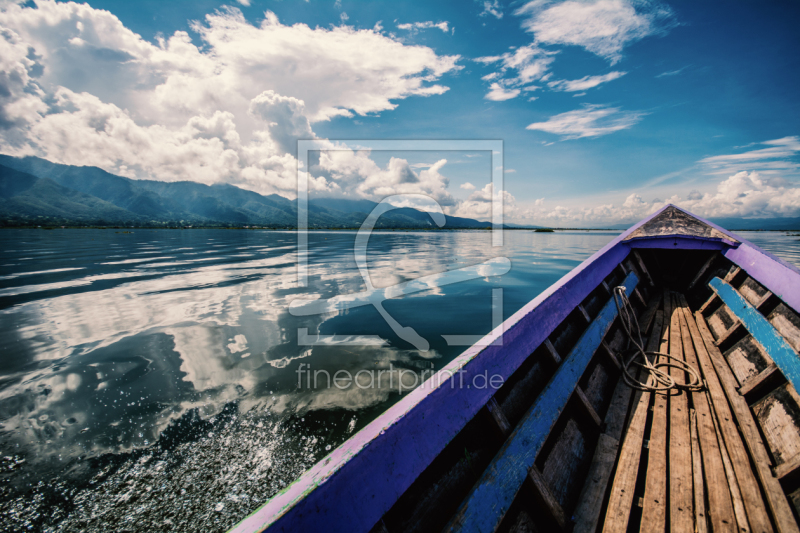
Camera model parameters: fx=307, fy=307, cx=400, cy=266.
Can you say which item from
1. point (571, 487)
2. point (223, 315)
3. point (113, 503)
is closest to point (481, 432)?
point (571, 487)

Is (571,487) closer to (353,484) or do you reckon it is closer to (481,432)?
(481,432)

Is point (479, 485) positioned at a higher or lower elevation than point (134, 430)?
higher

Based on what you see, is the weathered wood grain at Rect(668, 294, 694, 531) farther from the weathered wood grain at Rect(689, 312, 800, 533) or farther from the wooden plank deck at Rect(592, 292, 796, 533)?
the weathered wood grain at Rect(689, 312, 800, 533)

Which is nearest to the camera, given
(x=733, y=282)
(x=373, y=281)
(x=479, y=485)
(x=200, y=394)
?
(x=479, y=485)

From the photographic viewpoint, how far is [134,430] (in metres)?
3.52

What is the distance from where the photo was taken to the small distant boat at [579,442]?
4.30 ft

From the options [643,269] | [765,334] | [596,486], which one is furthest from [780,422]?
[643,269]

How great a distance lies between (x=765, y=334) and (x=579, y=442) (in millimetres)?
2787

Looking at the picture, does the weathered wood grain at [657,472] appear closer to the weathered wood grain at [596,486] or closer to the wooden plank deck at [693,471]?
the wooden plank deck at [693,471]

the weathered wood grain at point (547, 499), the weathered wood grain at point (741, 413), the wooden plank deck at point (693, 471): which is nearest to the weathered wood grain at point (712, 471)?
the wooden plank deck at point (693, 471)

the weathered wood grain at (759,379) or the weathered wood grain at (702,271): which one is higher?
the weathered wood grain at (702,271)

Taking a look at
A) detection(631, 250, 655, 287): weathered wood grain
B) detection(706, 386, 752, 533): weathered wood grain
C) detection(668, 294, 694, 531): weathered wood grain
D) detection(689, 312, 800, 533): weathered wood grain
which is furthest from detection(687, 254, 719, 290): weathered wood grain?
detection(706, 386, 752, 533): weathered wood grain

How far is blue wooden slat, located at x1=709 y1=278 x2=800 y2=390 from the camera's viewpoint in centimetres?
263

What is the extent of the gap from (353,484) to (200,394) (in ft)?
13.3
